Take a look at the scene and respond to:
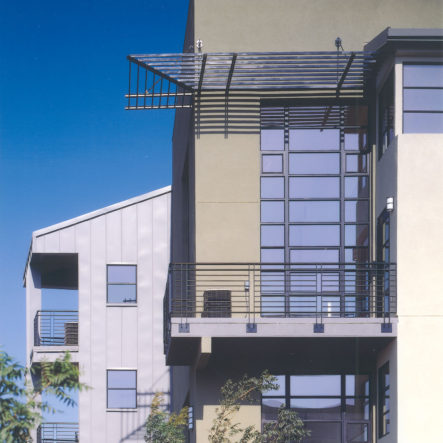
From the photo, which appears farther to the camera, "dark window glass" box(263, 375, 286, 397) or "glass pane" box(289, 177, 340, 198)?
"glass pane" box(289, 177, 340, 198)

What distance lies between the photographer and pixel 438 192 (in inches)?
826

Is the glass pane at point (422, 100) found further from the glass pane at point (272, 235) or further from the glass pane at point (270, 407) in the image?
the glass pane at point (270, 407)

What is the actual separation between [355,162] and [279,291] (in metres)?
3.18

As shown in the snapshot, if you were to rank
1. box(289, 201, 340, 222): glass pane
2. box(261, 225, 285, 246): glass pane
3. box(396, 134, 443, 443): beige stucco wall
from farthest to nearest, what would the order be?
box(289, 201, 340, 222): glass pane → box(261, 225, 285, 246): glass pane → box(396, 134, 443, 443): beige stucco wall

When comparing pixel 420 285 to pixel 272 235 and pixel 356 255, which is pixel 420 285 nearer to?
pixel 356 255

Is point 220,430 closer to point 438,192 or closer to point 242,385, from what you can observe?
point 242,385

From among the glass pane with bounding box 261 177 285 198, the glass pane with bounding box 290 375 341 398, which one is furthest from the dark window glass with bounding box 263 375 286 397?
the glass pane with bounding box 261 177 285 198

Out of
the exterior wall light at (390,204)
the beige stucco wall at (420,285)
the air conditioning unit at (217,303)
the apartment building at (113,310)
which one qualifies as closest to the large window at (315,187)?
the air conditioning unit at (217,303)

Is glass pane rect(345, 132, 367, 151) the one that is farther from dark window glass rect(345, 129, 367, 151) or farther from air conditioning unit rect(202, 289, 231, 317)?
air conditioning unit rect(202, 289, 231, 317)

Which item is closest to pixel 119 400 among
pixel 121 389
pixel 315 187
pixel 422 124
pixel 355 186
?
pixel 121 389

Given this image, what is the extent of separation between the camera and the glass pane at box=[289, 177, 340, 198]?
2331cm

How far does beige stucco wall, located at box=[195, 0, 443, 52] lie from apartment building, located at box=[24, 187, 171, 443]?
1745cm

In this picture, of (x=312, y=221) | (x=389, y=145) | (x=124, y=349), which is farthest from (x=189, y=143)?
(x=124, y=349)

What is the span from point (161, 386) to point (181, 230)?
1000cm
